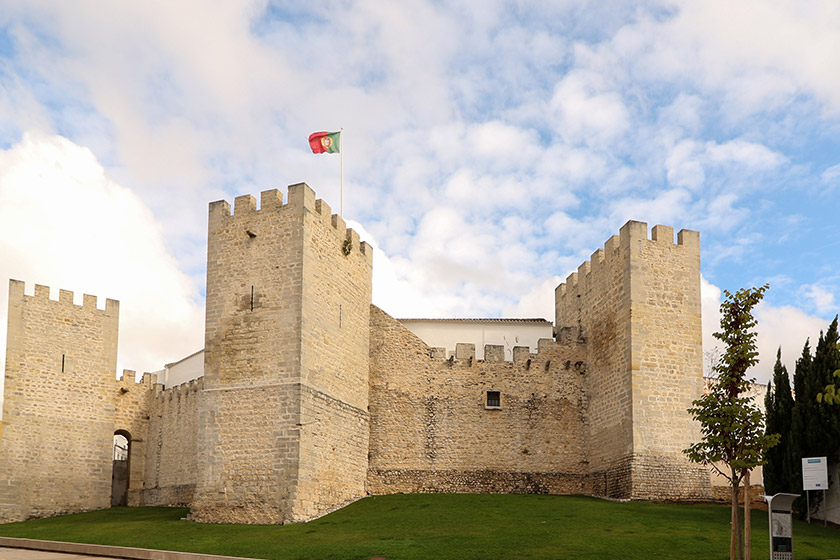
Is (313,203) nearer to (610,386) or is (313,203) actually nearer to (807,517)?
(610,386)

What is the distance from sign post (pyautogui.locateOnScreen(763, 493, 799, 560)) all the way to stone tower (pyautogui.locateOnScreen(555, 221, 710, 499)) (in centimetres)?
849

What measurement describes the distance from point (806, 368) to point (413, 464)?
10.8 meters

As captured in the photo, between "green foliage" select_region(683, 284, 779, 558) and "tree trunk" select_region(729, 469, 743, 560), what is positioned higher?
"green foliage" select_region(683, 284, 779, 558)

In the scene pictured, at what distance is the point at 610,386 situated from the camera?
81.3 feet

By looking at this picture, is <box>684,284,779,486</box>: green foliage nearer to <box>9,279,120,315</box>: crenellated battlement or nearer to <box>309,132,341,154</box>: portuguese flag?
<box>309,132,341,154</box>: portuguese flag

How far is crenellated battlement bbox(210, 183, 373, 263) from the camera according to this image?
23422mm

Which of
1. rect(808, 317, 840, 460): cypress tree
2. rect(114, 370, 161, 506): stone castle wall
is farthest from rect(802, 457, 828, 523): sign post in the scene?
rect(114, 370, 161, 506): stone castle wall

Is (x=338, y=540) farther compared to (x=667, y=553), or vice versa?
(x=338, y=540)

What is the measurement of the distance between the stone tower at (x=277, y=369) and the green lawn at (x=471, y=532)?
0.91 metres

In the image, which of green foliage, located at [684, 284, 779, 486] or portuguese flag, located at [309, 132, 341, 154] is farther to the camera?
portuguese flag, located at [309, 132, 341, 154]

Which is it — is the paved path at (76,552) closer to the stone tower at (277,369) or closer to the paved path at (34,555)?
the paved path at (34,555)

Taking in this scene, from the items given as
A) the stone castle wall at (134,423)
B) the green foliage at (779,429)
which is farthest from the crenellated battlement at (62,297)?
the green foliage at (779,429)

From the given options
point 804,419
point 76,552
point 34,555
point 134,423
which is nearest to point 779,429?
point 804,419

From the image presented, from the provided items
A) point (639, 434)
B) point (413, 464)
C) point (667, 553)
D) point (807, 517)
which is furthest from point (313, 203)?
point (807, 517)
